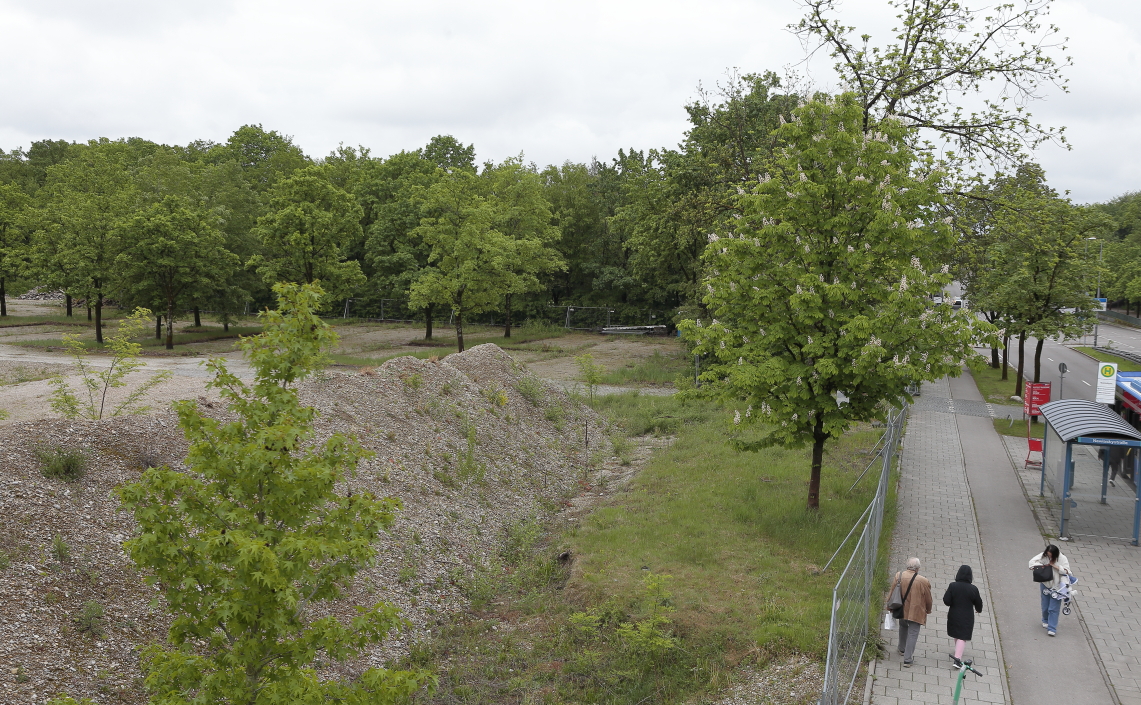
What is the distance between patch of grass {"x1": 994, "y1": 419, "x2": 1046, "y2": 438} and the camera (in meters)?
24.3

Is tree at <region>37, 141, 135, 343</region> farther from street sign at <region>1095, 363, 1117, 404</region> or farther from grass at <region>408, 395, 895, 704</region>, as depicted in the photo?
street sign at <region>1095, 363, 1117, 404</region>

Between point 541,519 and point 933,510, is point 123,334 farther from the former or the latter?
point 933,510

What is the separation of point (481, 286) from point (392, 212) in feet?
48.3

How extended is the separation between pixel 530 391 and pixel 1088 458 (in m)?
14.7

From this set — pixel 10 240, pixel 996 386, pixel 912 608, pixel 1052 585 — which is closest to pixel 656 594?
pixel 912 608

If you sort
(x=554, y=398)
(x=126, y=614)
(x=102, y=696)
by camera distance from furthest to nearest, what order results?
1. (x=554, y=398)
2. (x=126, y=614)
3. (x=102, y=696)

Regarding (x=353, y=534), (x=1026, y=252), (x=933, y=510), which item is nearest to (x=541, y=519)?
(x=933, y=510)

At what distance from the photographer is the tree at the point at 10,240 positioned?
42.2 metres

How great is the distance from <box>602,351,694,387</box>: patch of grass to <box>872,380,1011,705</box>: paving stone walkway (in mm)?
10356

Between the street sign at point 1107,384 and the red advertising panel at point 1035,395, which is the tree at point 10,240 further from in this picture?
the street sign at point 1107,384

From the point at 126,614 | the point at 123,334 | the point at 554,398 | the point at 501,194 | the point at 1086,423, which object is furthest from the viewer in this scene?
the point at 501,194

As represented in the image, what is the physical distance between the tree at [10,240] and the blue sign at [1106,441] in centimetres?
4886

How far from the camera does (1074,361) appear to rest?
4353 centimetres

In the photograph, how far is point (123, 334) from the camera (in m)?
13.5
